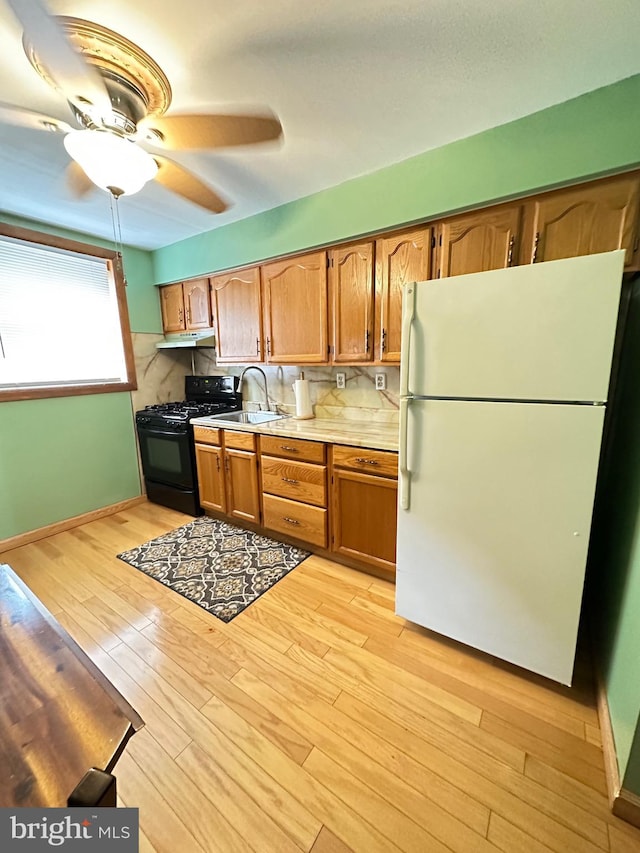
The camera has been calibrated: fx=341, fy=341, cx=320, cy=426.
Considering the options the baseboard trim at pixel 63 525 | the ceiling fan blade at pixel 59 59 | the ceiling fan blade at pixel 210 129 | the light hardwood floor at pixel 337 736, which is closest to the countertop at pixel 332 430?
the light hardwood floor at pixel 337 736

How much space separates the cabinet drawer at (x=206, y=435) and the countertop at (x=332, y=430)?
0.15 feet

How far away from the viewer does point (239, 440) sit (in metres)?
2.69

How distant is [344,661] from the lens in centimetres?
162

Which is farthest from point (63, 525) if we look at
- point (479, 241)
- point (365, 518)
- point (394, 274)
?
point (479, 241)

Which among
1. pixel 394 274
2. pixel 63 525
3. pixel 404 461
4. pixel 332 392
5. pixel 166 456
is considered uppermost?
pixel 394 274

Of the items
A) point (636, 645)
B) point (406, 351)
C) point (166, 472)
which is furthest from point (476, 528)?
point (166, 472)

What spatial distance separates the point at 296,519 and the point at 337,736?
1300 millimetres

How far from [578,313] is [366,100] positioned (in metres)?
1.23

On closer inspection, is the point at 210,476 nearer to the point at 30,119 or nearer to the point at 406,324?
the point at 406,324

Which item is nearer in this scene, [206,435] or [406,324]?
[406,324]

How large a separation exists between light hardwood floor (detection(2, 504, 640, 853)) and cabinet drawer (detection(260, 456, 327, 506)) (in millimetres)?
649

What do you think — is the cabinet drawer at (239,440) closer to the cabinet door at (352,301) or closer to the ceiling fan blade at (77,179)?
the cabinet door at (352,301)

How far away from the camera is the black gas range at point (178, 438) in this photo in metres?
3.04

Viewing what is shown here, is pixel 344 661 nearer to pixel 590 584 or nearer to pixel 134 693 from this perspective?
pixel 134 693
